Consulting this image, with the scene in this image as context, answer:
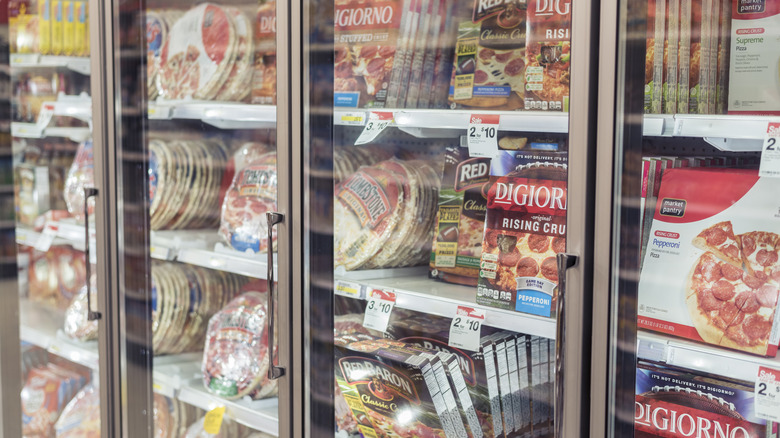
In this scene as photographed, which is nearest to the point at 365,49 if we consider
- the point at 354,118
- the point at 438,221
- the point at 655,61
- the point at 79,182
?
the point at 354,118

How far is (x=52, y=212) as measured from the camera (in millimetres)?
3061

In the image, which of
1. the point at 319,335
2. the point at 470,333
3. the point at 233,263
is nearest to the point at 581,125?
the point at 470,333

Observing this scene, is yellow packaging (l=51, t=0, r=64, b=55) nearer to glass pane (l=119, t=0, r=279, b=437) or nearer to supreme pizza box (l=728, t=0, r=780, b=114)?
glass pane (l=119, t=0, r=279, b=437)

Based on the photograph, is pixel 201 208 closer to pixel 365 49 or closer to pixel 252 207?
pixel 252 207

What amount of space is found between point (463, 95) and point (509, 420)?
0.81 m

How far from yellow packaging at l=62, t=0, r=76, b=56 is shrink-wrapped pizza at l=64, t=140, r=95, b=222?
384mm

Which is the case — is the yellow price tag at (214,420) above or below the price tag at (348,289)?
below

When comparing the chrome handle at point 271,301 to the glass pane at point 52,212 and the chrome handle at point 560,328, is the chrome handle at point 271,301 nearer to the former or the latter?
the chrome handle at point 560,328

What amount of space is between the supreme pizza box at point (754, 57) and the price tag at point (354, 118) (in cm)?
82

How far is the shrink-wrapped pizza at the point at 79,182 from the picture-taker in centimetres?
288

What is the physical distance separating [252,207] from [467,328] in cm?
93

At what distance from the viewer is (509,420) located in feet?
5.75

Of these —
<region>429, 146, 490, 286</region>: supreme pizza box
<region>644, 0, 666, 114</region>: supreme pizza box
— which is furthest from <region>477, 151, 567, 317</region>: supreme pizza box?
<region>644, 0, 666, 114</region>: supreme pizza box

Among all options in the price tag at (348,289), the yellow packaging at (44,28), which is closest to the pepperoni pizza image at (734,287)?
the price tag at (348,289)
